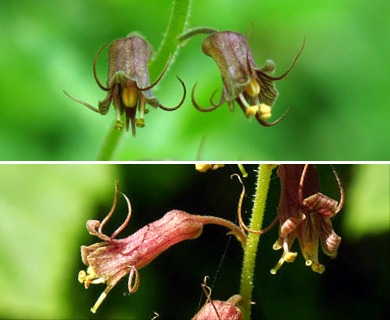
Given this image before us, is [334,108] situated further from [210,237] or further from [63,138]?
[210,237]

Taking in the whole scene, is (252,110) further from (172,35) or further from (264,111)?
(172,35)

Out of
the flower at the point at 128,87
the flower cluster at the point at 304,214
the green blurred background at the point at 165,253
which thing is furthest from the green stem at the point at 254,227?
the green blurred background at the point at 165,253

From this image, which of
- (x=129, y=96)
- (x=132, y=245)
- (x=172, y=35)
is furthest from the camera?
(x=172, y=35)

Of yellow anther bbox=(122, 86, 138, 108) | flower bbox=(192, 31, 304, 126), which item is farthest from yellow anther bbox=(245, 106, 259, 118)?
yellow anther bbox=(122, 86, 138, 108)

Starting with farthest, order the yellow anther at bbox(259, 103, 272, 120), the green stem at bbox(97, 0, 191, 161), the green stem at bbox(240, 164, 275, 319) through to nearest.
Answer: the green stem at bbox(97, 0, 191, 161) < the yellow anther at bbox(259, 103, 272, 120) < the green stem at bbox(240, 164, 275, 319)

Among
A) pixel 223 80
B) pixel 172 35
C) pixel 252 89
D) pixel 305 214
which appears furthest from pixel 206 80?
pixel 305 214

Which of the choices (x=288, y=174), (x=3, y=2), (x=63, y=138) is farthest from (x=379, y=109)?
(x=288, y=174)

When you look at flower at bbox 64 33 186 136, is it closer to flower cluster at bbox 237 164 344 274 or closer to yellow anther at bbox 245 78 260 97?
yellow anther at bbox 245 78 260 97
